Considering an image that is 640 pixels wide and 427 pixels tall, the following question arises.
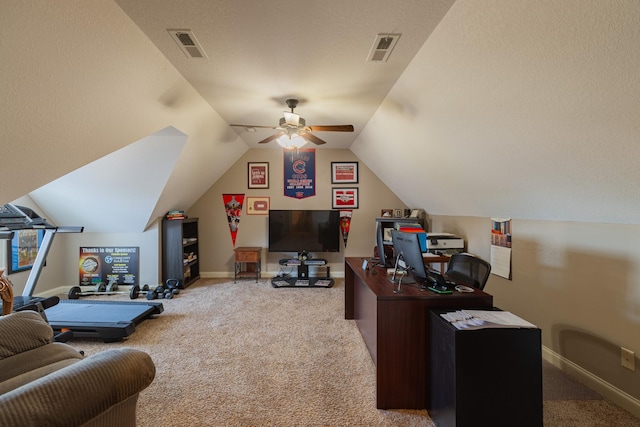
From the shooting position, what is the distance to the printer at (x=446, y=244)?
3.76 meters

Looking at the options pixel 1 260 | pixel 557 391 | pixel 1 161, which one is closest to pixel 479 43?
pixel 557 391

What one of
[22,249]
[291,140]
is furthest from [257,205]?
[22,249]

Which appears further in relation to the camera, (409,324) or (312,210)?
(312,210)

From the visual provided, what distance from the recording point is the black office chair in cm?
224

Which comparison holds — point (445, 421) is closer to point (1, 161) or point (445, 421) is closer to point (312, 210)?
point (1, 161)

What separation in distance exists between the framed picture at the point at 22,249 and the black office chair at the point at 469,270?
535cm

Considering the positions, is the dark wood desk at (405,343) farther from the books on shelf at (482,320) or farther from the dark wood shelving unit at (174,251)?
the dark wood shelving unit at (174,251)

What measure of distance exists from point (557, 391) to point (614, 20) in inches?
93.8

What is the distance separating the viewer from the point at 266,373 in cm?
229

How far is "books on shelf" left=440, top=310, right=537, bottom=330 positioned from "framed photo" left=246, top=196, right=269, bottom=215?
4.12 metres

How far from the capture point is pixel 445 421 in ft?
5.19

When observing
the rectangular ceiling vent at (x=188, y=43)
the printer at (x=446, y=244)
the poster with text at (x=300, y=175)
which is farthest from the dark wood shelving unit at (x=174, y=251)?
the printer at (x=446, y=244)

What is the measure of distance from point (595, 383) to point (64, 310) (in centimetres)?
540

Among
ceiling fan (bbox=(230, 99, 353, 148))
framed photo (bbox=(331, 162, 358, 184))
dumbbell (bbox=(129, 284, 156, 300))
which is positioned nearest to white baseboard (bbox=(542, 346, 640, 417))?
ceiling fan (bbox=(230, 99, 353, 148))
